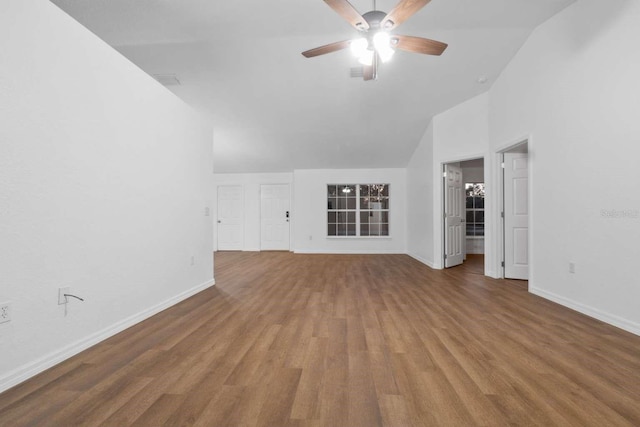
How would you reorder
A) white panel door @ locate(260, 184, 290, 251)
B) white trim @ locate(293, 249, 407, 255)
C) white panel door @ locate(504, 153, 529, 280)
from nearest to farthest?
white panel door @ locate(504, 153, 529, 280) < white trim @ locate(293, 249, 407, 255) < white panel door @ locate(260, 184, 290, 251)

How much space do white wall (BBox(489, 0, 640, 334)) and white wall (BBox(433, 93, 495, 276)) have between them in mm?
898

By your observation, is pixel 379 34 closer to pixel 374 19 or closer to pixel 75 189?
pixel 374 19

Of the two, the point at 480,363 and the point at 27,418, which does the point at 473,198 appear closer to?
the point at 480,363

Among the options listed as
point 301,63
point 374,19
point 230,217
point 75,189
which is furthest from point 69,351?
point 230,217

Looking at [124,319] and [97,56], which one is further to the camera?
[124,319]

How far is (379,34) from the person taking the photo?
96.6 inches

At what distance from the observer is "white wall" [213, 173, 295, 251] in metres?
8.29

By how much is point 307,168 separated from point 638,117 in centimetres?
634

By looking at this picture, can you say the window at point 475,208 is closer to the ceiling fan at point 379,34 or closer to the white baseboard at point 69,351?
the ceiling fan at point 379,34

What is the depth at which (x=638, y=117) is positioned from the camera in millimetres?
2391

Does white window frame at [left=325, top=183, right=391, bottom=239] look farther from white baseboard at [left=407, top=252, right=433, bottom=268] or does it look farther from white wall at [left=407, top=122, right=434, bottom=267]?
white baseboard at [left=407, top=252, right=433, bottom=268]

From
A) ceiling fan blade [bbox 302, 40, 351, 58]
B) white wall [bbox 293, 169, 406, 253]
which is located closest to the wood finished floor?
ceiling fan blade [bbox 302, 40, 351, 58]

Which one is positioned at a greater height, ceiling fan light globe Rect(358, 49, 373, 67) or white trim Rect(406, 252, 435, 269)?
ceiling fan light globe Rect(358, 49, 373, 67)

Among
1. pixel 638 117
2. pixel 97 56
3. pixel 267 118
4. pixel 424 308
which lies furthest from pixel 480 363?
pixel 267 118
